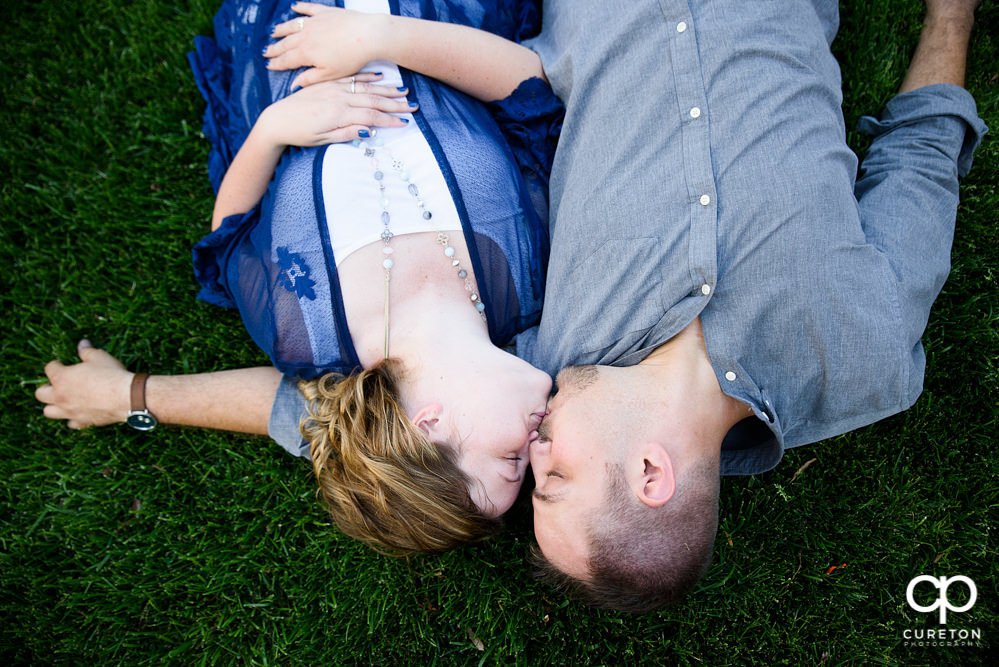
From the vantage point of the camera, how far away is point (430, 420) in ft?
7.75

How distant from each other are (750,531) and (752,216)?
1.57 metres

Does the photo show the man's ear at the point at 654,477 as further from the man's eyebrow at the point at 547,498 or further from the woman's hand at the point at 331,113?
the woman's hand at the point at 331,113

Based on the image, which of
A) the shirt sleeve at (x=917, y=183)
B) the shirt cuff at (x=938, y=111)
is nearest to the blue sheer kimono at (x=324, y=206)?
the shirt sleeve at (x=917, y=183)

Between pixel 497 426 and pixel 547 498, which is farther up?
pixel 497 426

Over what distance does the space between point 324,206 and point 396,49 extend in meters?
0.77

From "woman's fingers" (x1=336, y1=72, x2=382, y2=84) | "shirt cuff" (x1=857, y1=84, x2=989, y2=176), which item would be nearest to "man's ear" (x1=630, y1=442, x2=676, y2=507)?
"woman's fingers" (x1=336, y1=72, x2=382, y2=84)

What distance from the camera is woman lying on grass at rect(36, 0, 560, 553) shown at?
2.35m

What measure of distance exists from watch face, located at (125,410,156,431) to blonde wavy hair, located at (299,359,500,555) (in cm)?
107

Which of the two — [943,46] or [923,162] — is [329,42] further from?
[943,46]

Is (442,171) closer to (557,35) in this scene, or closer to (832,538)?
(557,35)

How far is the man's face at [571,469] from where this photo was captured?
2.20 meters

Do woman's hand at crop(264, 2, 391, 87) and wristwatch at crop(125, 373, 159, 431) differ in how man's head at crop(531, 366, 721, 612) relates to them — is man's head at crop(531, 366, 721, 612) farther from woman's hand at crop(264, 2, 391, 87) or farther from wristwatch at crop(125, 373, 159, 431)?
wristwatch at crop(125, 373, 159, 431)

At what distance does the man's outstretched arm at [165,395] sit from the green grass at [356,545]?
0.14 metres

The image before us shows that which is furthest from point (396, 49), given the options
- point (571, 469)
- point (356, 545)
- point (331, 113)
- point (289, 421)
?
point (356, 545)
